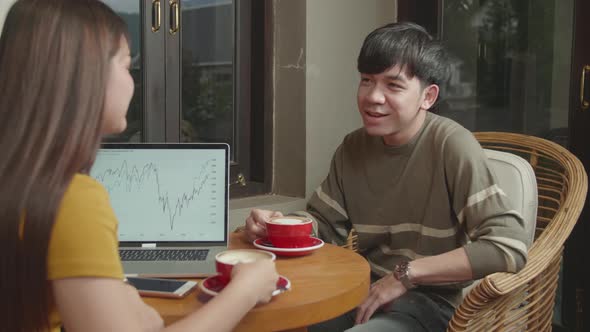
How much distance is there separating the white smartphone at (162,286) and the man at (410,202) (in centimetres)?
36

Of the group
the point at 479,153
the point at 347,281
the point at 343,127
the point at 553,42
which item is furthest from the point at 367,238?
the point at 553,42

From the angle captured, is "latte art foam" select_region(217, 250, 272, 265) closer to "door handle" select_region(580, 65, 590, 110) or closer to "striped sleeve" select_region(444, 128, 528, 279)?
"striped sleeve" select_region(444, 128, 528, 279)

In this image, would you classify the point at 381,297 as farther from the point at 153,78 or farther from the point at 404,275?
the point at 153,78

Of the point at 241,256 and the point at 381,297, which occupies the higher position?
the point at 241,256

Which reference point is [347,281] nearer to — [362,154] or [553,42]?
[362,154]

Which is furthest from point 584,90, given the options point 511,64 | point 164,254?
point 164,254

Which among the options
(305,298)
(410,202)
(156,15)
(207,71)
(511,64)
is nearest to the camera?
(305,298)

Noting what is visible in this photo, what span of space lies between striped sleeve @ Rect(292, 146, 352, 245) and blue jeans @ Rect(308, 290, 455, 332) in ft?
0.72

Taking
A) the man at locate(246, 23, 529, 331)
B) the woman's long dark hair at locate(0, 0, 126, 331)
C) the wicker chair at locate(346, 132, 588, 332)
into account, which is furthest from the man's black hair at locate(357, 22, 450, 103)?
the woman's long dark hair at locate(0, 0, 126, 331)

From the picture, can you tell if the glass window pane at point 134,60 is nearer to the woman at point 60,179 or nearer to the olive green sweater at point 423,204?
the olive green sweater at point 423,204

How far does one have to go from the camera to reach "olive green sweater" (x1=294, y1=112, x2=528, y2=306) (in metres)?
1.38

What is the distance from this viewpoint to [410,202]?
1566 mm

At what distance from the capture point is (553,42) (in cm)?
227

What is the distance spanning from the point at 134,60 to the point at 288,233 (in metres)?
1.01
